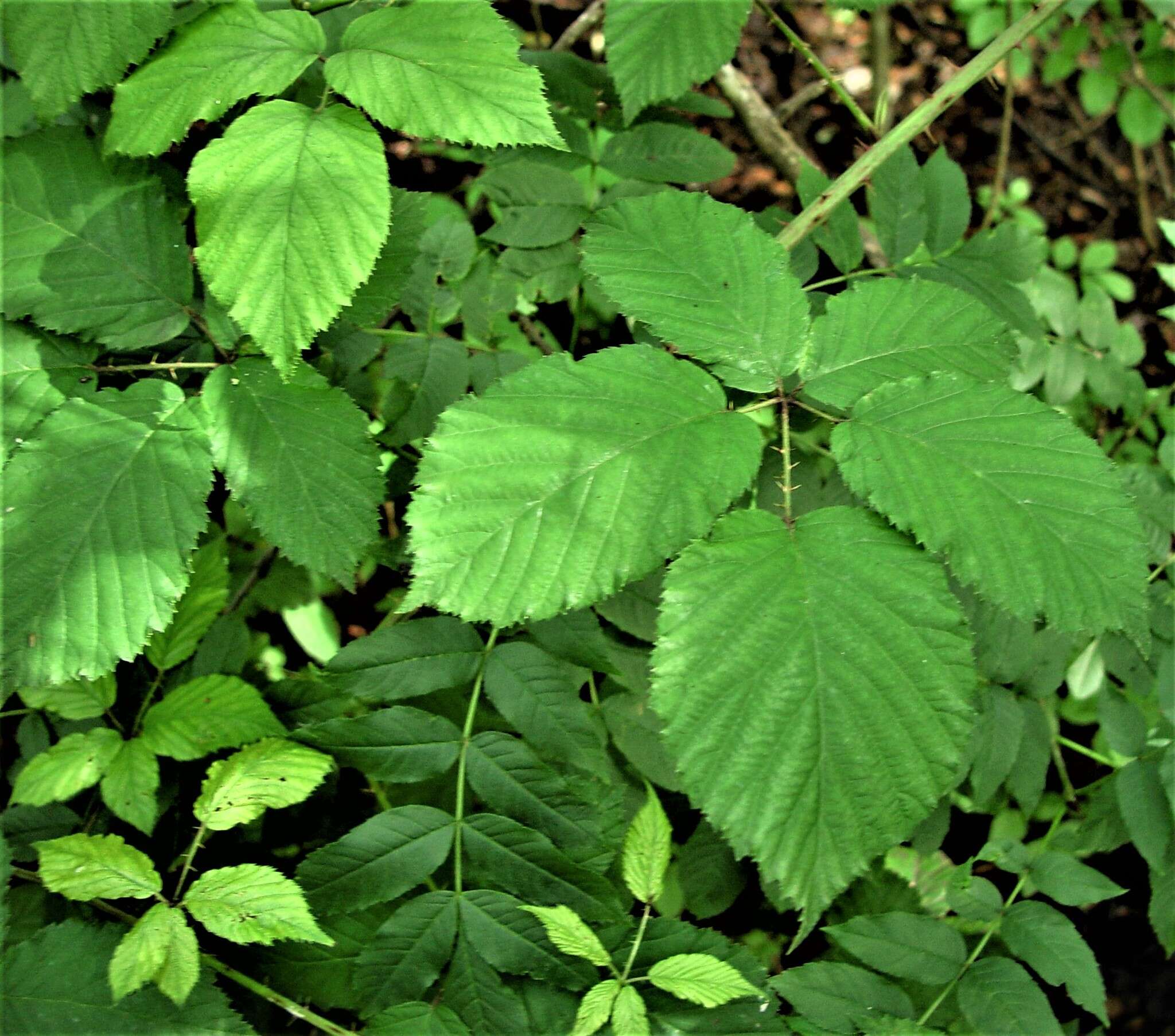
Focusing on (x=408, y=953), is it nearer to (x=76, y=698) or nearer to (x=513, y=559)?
(x=513, y=559)

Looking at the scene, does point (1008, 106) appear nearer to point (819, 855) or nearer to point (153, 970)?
point (819, 855)

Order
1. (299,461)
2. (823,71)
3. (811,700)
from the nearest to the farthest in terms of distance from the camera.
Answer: (811,700)
(299,461)
(823,71)

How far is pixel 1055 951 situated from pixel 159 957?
137 centimetres

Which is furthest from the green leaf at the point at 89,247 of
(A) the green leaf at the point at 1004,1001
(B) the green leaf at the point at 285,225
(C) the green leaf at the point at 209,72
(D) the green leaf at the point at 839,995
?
(A) the green leaf at the point at 1004,1001

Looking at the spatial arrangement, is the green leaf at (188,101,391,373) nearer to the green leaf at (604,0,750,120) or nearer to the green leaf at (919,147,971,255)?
the green leaf at (604,0,750,120)

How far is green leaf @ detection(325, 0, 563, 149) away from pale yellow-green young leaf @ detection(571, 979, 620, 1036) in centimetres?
117

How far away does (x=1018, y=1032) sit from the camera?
1.40 meters

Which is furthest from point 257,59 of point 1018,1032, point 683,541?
point 1018,1032

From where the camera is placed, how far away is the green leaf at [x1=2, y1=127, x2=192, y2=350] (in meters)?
1.30

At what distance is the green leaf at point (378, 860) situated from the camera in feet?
4.30

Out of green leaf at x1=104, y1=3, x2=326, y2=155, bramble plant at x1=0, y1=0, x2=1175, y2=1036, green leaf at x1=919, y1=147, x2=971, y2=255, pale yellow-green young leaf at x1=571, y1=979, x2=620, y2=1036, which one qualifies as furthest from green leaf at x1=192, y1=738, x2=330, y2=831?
green leaf at x1=919, y1=147, x2=971, y2=255

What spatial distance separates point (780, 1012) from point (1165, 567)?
1152 millimetres

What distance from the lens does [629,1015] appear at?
4.08ft

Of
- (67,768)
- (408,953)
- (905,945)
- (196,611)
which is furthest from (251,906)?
(905,945)
